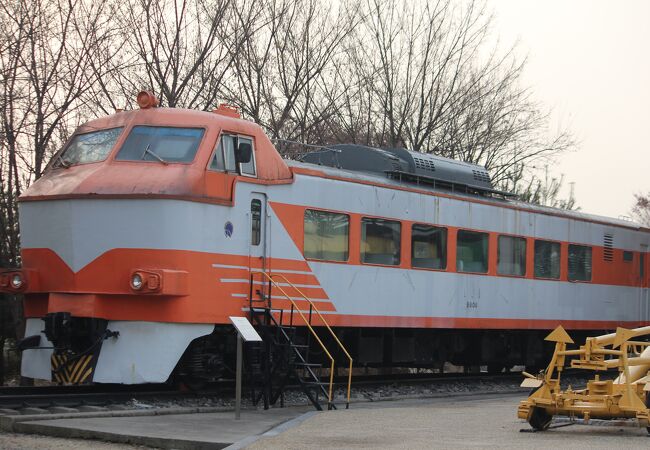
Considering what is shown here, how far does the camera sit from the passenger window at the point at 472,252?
63.9ft

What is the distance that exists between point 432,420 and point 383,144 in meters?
19.8

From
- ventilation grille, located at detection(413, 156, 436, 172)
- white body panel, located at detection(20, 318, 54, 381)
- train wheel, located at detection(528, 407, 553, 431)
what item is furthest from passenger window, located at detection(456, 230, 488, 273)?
train wheel, located at detection(528, 407, 553, 431)

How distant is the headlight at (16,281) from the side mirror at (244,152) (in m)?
3.47

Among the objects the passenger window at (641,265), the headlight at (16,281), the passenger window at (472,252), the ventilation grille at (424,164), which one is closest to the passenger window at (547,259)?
the passenger window at (472,252)

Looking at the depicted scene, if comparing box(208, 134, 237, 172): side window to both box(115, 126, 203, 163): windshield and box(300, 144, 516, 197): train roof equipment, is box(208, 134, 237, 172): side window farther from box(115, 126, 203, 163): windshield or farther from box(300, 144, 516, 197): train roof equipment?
box(300, 144, 516, 197): train roof equipment

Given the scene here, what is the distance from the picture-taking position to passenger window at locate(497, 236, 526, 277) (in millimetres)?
20520

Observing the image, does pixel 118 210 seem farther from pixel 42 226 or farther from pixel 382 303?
pixel 382 303

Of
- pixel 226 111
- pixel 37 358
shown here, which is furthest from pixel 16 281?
pixel 226 111

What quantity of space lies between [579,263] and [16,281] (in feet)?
41.8

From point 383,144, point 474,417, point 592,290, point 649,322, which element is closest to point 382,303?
point 474,417

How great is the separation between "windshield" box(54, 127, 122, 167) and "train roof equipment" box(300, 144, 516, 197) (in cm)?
457

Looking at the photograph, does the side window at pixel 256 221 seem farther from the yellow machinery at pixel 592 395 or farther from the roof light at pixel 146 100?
the yellow machinery at pixel 592 395

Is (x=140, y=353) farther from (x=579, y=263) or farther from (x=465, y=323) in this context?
(x=579, y=263)

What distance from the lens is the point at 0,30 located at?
17.9 m
